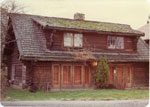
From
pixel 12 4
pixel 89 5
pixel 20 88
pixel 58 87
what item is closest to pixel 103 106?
pixel 89 5

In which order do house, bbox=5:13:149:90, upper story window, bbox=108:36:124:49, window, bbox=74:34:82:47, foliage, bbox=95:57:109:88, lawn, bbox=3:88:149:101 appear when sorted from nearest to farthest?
lawn, bbox=3:88:149:101 → house, bbox=5:13:149:90 → foliage, bbox=95:57:109:88 → window, bbox=74:34:82:47 → upper story window, bbox=108:36:124:49

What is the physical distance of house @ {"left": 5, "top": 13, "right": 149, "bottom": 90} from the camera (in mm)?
21391

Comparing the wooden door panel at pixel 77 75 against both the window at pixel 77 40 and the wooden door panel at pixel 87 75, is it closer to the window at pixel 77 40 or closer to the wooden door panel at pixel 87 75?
the wooden door panel at pixel 87 75

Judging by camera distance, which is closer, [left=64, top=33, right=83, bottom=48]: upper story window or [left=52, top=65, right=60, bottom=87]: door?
Result: [left=52, top=65, right=60, bottom=87]: door

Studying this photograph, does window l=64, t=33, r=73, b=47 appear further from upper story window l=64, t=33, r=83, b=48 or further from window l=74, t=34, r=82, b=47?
window l=74, t=34, r=82, b=47

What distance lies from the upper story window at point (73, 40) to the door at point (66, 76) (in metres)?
1.83

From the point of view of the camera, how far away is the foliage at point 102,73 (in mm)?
22438

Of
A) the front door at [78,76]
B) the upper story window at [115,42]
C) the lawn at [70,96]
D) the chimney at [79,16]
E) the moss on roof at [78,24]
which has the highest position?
the chimney at [79,16]

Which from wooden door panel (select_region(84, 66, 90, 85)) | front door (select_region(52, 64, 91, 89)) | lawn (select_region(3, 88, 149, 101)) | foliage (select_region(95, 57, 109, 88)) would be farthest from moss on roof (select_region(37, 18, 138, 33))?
lawn (select_region(3, 88, 149, 101))

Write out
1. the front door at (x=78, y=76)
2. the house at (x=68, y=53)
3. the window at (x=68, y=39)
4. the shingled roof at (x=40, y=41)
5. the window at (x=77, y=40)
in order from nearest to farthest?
the shingled roof at (x=40, y=41)
the house at (x=68, y=53)
the front door at (x=78, y=76)
the window at (x=68, y=39)
the window at (x=77, y=40)

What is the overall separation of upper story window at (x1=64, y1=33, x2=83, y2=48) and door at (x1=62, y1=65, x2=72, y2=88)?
183cm

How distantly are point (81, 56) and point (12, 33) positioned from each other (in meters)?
6.29

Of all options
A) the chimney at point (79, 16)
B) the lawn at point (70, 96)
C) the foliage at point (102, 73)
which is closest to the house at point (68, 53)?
the chimney at point (79, 16)

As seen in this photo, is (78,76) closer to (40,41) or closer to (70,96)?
(40,41)
